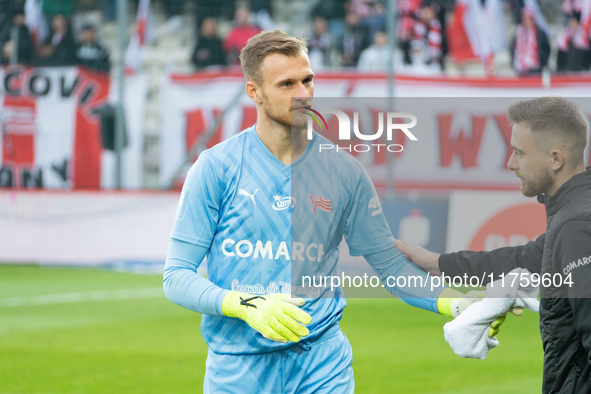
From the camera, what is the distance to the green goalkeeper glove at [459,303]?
2424 millimetres

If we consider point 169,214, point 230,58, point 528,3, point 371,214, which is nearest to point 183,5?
point 230,58

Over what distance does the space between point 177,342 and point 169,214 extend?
3941 mm

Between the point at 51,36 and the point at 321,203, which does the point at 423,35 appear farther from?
the point at 321,203

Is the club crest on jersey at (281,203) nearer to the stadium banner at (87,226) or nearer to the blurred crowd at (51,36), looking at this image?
the stadium banner at (87,226)

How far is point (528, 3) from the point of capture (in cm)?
1210

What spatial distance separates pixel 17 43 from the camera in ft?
41.1

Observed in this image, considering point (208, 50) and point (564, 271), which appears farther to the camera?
point (208, 50)

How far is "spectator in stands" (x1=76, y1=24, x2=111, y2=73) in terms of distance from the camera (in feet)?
40.6

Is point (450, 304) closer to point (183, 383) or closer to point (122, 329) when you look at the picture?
point (183, 383)

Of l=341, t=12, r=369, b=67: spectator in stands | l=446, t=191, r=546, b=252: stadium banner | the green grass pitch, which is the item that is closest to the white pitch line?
the green grass pitch

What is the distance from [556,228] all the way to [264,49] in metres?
1.21

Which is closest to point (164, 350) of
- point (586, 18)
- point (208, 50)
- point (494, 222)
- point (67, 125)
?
point (494, 222)

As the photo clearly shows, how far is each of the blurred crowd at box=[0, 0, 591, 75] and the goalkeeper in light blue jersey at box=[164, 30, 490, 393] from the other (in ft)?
31.2

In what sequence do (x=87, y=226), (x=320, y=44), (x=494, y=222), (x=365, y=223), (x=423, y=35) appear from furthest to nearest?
(x=320, y=44)
(x=423, y=35)
(x=87, y=226)
(x=365, y=223)
(x=494, y=222)
